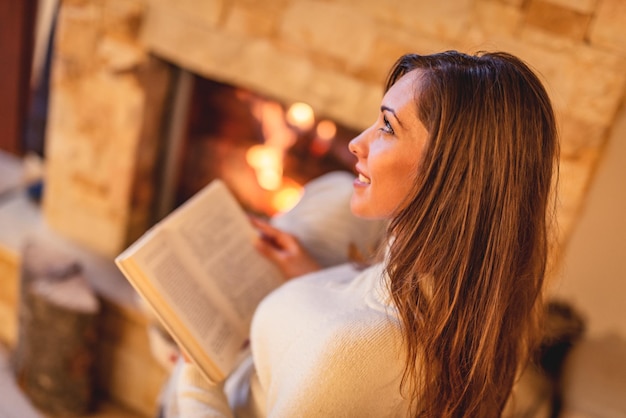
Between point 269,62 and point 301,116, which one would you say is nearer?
point 269,62

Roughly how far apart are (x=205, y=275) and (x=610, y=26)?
0.91 m

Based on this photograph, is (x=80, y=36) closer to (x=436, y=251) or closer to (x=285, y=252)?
(x=285, y=252)

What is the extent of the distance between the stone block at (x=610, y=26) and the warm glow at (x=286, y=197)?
97cm

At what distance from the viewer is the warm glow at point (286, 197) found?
1.97 meters

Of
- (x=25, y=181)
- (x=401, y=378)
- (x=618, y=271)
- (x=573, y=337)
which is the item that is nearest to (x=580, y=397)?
(x=573, y=337)

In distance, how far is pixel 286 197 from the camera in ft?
6.53

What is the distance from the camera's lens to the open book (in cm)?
101

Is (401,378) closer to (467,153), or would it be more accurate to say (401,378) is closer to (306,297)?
(306,297)

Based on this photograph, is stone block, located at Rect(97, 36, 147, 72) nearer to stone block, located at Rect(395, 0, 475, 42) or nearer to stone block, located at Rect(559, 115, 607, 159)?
stone block, located at Rect(395, 0, 475, 42)

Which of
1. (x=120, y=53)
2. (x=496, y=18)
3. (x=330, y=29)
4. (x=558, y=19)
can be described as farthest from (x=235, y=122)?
(x=558, y=19)

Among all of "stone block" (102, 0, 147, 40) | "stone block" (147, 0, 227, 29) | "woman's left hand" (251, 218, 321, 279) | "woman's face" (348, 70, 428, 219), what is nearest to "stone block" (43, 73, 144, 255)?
"stone block" (102, 0, 147, 40)

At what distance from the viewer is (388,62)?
142 cm

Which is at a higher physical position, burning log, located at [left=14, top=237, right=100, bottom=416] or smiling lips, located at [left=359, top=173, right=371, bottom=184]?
smiling lips, located at [left=359, top=173, right=371, bottom=184]

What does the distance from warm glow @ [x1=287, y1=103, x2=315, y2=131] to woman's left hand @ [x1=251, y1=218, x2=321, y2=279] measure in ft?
2.11
